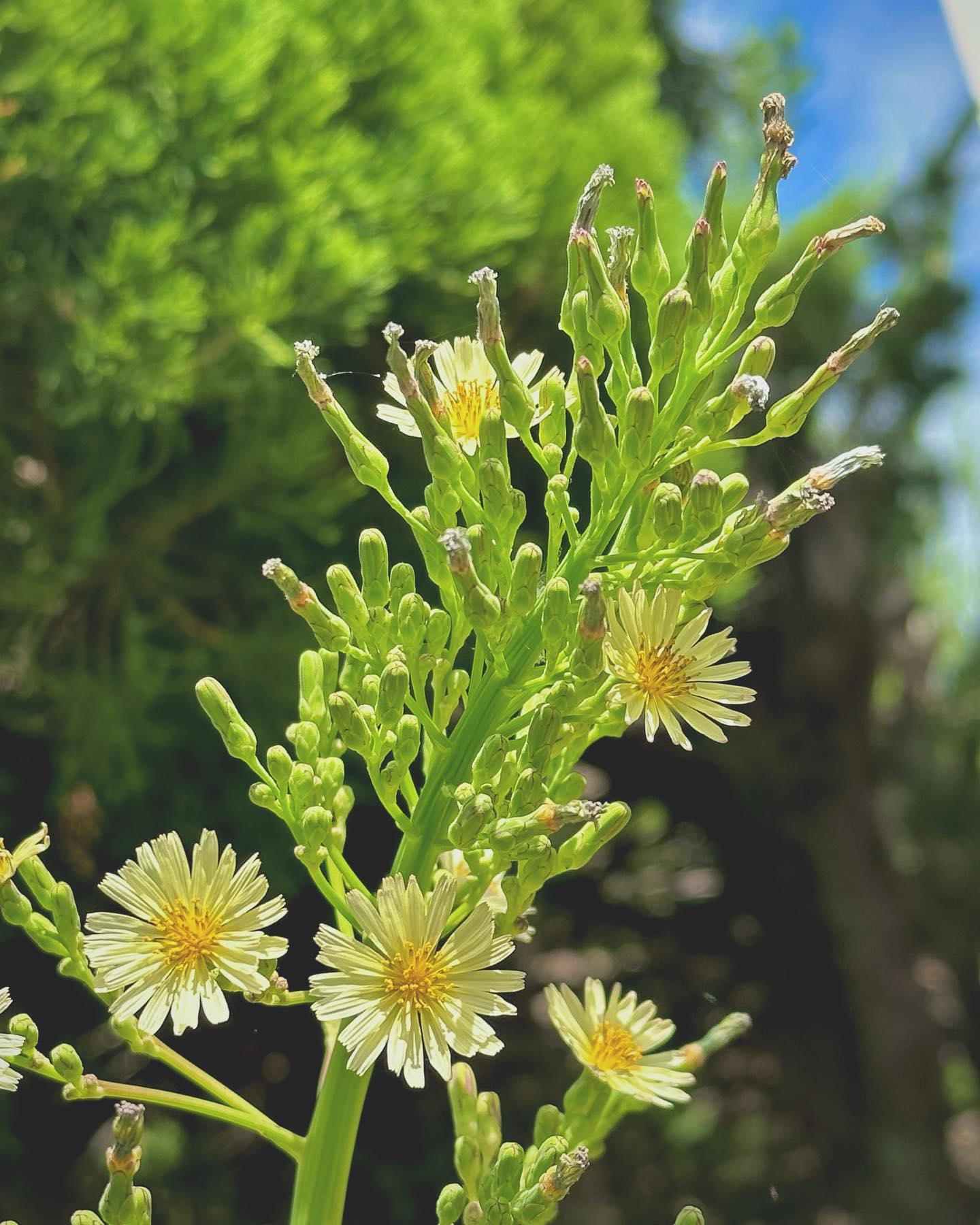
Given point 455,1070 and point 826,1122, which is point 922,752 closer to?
point 826,1122

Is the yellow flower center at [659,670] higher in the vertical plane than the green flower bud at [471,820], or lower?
higher

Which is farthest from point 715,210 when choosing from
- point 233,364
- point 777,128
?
point 233,364

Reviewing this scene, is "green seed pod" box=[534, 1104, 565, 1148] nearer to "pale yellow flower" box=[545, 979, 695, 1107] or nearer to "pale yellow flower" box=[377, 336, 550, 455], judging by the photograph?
"pale yellow flower" box=[545, 979, 695, 1107]

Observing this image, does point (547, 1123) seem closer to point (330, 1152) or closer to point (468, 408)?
point (330, 1152)

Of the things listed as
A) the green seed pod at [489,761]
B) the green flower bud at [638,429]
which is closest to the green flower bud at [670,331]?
the green flower bud at [638,429]

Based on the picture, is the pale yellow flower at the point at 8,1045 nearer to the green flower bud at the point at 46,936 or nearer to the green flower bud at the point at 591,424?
the green flower bud at the point at 46,936

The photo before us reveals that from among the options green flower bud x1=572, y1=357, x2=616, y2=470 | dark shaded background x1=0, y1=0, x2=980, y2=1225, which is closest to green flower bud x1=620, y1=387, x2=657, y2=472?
green flower bud x1=572, y1=357, x2=616, y2=470
